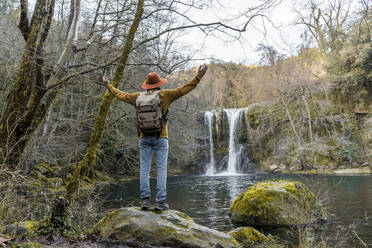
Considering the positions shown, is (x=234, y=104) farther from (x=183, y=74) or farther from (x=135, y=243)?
(x=135, y=243)

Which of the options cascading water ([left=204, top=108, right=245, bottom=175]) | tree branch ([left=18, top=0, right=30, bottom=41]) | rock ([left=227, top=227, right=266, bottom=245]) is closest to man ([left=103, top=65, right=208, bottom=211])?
rock ([left=227, top=227, right=266, bottom=245])

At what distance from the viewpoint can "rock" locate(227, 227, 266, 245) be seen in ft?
18.5

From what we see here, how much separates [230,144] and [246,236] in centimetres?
2475

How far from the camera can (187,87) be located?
404 centimetres

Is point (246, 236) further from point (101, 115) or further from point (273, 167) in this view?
point (273, 167)

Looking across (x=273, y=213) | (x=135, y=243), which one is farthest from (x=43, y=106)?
(x=273, y=213)

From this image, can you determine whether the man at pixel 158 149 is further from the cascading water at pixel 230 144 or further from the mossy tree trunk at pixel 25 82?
the cascading water at pixel 230 144

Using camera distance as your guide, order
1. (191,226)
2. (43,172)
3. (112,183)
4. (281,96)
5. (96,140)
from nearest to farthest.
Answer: (191,226)
(96,140)
(43,172)
(112,183)
(281,96)

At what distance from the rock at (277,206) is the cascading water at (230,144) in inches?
788

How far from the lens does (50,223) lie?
3.91m

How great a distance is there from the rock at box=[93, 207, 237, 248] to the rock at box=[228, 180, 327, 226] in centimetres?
383

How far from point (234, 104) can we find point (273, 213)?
3777 cm

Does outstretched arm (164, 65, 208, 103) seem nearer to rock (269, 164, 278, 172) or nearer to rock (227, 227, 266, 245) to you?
rock (227, 227, 266, 245)

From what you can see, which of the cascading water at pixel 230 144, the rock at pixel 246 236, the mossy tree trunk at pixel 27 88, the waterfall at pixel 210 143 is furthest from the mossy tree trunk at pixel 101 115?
the waterfall at pixel 210 143
